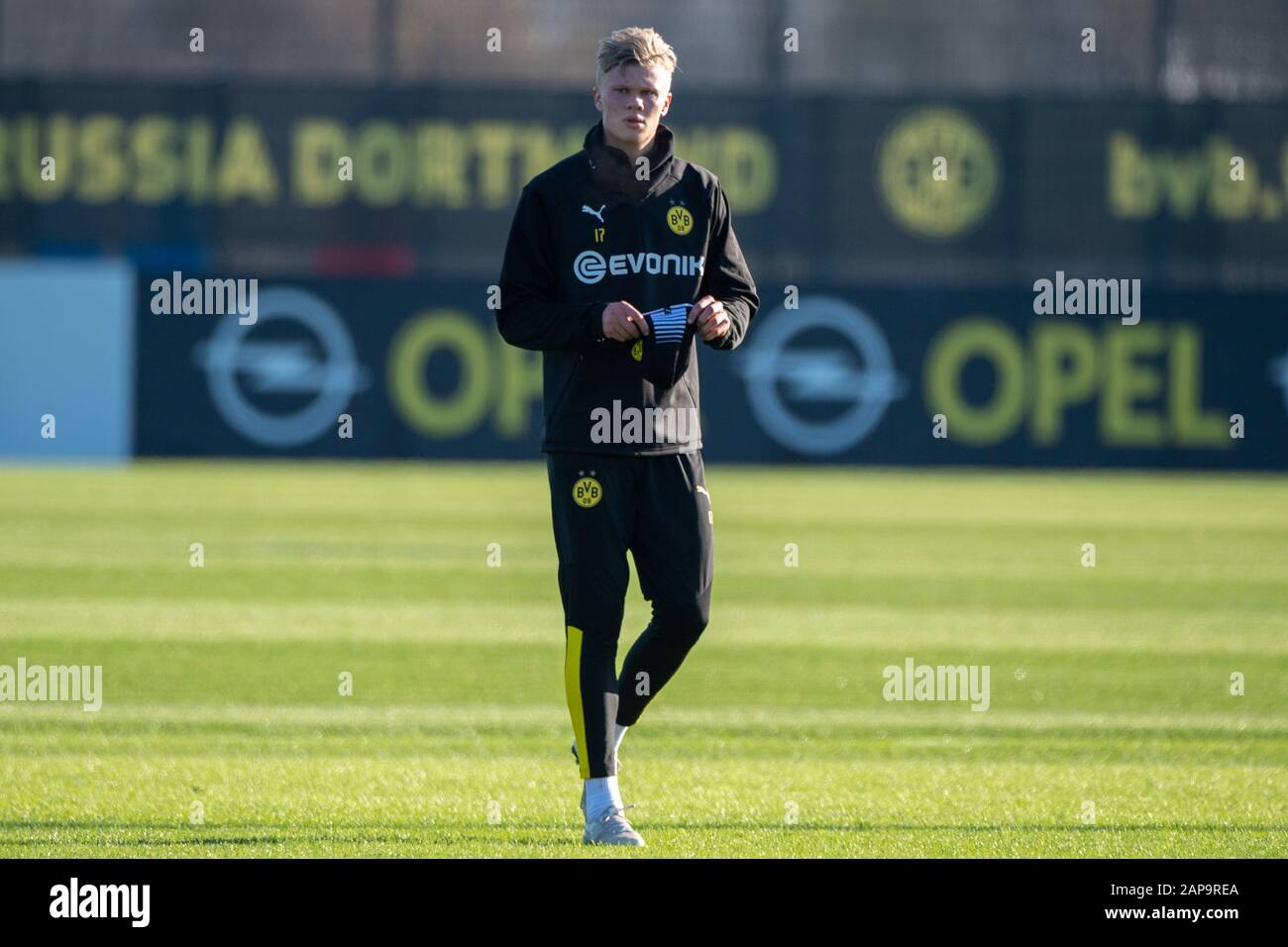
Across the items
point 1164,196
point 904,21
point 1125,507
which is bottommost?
point 1125,507

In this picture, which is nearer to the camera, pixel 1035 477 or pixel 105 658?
pixel 105 658

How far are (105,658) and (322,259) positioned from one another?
16.7m

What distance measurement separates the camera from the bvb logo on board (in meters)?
27.3

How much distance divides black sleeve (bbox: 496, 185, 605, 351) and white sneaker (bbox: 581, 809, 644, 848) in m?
1.44

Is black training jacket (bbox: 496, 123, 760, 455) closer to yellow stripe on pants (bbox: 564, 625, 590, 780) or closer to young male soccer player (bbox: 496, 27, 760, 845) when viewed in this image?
young male soccer player (bbox: 496, 27, 760, 845)

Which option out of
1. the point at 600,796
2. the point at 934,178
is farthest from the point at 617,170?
the point at 934,178

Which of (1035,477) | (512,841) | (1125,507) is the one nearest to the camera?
(512,841)

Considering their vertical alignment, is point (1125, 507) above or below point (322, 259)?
below

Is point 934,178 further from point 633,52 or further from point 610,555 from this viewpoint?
point 610,555

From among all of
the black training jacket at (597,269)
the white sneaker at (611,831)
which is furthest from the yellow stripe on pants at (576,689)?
the black training jacket at (597,269)

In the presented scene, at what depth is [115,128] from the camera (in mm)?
26797

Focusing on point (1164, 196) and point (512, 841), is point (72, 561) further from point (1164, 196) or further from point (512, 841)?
point (1164, 196)

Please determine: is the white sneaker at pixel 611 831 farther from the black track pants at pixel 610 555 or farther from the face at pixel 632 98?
the face at pixel 632 98
